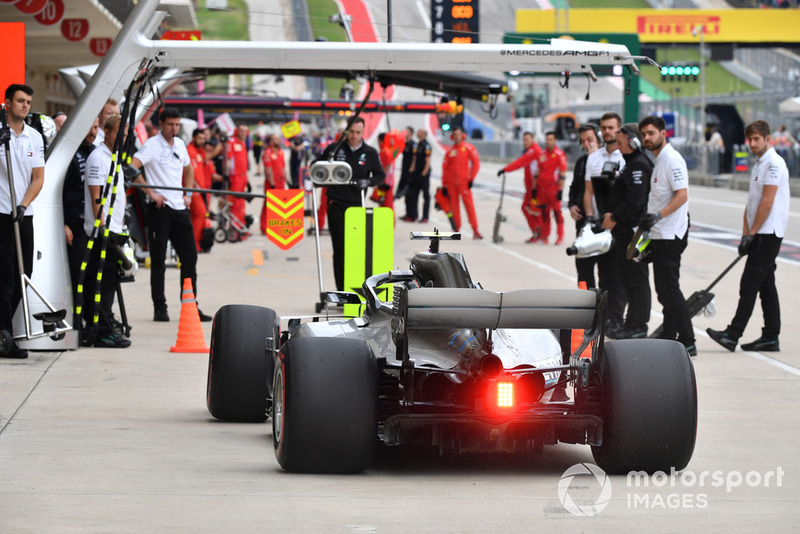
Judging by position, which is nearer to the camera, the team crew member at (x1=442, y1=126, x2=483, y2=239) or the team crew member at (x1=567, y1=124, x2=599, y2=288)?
the team crew member at (x1=567, y1=124, x2=599, y2=288)

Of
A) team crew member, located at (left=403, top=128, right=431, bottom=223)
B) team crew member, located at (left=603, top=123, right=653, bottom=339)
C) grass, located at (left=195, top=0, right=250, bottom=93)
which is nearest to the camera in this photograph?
team crew member, located at (left=603, top=123, right=653, bottom=339)

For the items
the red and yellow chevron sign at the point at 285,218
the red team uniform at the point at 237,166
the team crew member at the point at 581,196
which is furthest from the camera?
the red team uniform at the point at 237,166

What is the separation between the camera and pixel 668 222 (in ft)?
36.7

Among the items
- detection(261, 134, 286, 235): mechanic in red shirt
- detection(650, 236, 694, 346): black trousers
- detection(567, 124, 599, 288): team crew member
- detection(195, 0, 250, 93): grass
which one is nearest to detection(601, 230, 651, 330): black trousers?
detection(567, 124, 599, 288): team crew member

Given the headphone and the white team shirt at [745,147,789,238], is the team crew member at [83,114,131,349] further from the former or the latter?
the white team shirt at [745,147,789,238]

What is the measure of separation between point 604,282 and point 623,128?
1.47 metres

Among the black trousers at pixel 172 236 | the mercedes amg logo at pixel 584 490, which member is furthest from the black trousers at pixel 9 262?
the mercedes amg logo at pixel 584 490

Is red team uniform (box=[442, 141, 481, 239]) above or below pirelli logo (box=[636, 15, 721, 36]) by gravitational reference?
below

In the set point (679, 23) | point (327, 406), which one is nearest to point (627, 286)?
point (327, 406)

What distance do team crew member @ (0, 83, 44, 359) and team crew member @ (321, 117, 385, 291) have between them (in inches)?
151

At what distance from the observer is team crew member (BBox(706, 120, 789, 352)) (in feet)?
37.3

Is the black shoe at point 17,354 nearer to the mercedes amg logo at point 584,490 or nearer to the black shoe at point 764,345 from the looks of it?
the mercedes amg logo at point 584,490

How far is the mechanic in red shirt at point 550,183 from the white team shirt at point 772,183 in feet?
36.2

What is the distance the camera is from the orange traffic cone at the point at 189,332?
11219 mm
